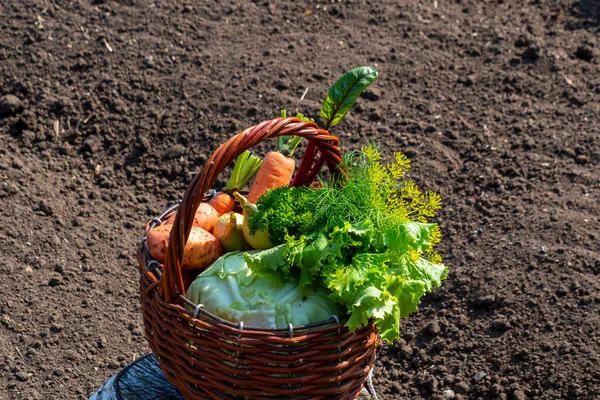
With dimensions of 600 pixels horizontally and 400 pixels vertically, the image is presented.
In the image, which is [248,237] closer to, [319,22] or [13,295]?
→ [13,295]

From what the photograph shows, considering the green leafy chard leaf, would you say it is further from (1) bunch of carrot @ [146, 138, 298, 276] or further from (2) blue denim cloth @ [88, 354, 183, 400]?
(2) blue denim cloth @ [88, 354, 183, 400]

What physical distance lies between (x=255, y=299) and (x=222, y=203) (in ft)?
2.14

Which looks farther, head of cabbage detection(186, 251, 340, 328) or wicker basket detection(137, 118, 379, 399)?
head of cabbage detection(186, 251, 340, 328)

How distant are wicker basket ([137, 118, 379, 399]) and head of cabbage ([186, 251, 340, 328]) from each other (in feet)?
0.27

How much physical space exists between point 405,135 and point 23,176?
8.01 feet

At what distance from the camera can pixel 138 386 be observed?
2.95 m

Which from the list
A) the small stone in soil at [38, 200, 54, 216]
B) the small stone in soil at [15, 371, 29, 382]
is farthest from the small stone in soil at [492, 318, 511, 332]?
the small stone in soil at [38, 200, 54, 216]

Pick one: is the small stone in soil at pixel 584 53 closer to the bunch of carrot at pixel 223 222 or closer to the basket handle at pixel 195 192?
the bunch of carrot at pixel 223 222

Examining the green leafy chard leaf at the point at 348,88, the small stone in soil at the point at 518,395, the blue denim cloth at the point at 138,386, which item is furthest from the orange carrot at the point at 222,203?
the small stone in soil at the point at 518,395

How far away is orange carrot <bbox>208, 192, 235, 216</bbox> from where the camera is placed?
117 inches

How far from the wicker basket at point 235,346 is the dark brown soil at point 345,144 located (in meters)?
1.25

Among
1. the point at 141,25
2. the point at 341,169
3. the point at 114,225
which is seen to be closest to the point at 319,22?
the point at 141,25

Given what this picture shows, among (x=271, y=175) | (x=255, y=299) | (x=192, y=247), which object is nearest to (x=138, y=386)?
(x=192, y=247)

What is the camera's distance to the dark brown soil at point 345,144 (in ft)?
11.7
